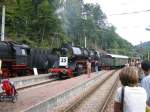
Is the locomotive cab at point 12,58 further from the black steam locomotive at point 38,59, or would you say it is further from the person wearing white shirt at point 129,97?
the person wearing white shirt at point 129,97

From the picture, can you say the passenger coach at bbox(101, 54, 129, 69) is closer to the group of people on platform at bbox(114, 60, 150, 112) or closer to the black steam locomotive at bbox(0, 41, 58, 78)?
the black steam locomotive at bbox(0, 41, 58, 78)

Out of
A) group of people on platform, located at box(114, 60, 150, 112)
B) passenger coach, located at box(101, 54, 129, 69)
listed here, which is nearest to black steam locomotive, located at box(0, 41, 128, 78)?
passenger coach, located at box(101, 54, 129, 69)

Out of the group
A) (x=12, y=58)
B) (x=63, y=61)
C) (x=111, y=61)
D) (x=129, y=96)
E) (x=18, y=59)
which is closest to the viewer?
(x=129, y=96)

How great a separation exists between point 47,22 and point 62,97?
5167 centimetres

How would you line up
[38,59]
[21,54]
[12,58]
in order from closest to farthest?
[12,58] < [21,54] < [38,59]

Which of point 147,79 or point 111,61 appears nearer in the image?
point 147,79

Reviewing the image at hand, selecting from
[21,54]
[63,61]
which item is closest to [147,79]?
[21,54]

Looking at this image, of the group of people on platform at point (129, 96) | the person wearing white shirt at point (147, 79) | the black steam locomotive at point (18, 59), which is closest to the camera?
the group of people on platform at point (129, 96)

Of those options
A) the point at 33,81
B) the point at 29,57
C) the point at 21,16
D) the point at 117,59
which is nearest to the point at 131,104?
the point at 33,81

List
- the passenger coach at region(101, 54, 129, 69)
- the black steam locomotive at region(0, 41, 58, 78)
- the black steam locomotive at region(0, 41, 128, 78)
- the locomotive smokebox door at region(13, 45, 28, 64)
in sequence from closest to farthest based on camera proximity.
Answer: the black steam locomotive at region(0, 41, 58, 78) < the black steam locomotive at region(0, 41, 128, 78) < the locomotive smokebox door at region(13, 45, 28, 64) < the passenger coach at region(101, 54, 129, 69)

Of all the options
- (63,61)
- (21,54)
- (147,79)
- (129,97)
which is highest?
(21,54)

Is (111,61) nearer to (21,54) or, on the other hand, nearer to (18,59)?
(21,54)

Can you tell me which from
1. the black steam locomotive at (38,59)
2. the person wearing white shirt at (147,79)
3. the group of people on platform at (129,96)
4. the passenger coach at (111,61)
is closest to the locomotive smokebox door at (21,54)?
the black steam locomotive at (38,59)

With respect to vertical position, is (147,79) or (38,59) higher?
(38,59)
